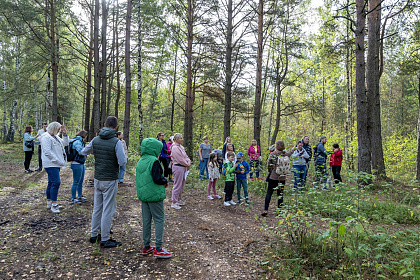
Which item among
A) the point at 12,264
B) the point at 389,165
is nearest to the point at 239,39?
the point at 12,264

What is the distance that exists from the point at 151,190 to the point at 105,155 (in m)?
1.09

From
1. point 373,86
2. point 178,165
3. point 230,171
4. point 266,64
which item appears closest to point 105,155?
point 178,165

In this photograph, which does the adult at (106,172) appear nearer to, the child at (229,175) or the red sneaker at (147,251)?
the red sneaker at (147,251)

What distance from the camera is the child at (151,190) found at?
3670 mm

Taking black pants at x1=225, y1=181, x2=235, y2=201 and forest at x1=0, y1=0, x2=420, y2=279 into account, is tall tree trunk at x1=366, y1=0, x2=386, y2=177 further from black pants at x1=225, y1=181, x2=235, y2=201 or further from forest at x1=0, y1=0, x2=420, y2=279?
black pants at x1=225, y1=181, x2=235, y2=201

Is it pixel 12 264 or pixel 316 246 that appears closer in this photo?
pixel 12 264

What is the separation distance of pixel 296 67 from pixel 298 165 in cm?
1688

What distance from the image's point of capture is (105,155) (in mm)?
4012

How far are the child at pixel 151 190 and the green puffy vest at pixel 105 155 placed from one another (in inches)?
24.1

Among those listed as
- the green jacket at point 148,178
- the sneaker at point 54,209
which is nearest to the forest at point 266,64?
the green jacket at point 148,178

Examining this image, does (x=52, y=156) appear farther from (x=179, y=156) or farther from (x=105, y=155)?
(x=179, y=156)

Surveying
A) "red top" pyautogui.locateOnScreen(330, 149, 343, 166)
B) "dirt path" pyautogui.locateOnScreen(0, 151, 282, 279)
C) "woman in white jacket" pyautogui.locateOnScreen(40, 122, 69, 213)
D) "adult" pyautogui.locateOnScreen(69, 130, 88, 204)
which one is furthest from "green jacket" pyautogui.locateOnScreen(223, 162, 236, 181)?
"red top" pyautogui.locateOnScreen(330, 149, 343, 166)

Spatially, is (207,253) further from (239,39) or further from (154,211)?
(239,39)

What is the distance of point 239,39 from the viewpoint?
A: 12.9m
